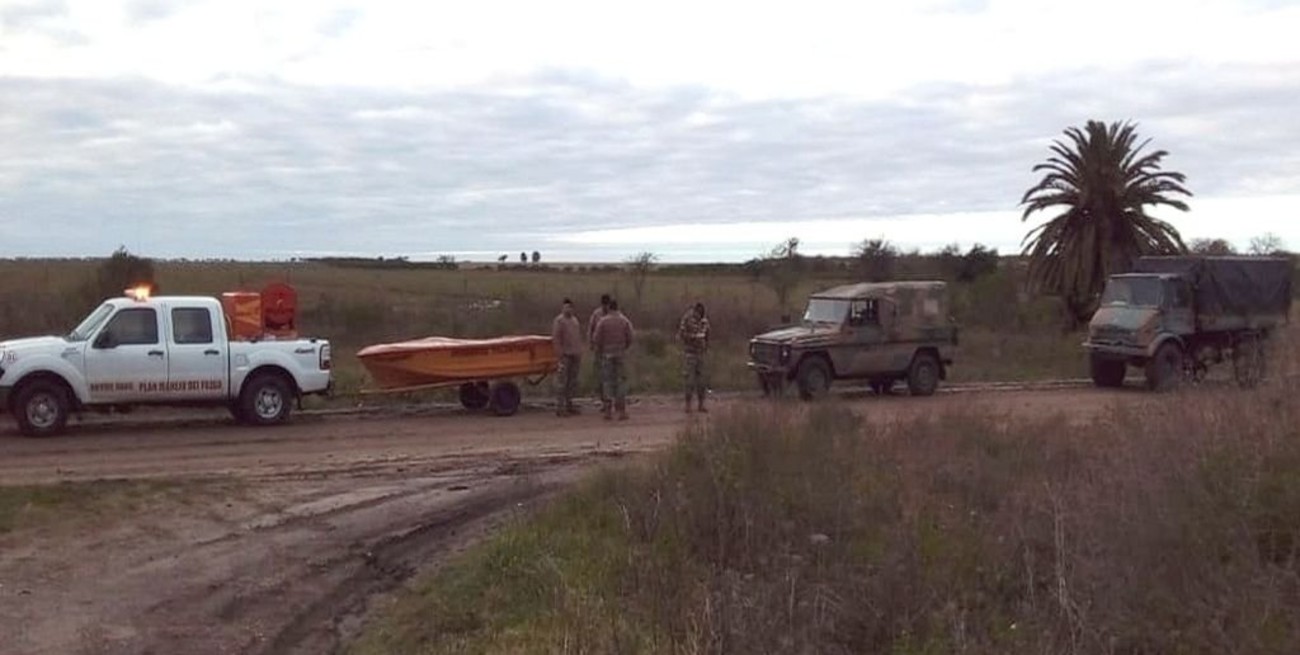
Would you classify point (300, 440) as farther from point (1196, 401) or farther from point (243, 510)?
point (1196, 401)

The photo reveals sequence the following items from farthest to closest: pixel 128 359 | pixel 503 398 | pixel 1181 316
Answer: pixel 1181 316
pixel 503 398
pixel 128 359

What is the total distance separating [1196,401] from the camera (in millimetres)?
12164

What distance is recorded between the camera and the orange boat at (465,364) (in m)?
21.9

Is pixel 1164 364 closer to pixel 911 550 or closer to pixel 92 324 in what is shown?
pixel 92 324

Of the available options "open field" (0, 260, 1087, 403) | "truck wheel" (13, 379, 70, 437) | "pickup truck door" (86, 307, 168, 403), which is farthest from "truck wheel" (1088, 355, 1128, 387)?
"truck wheel" (13, 379, 70, 437)

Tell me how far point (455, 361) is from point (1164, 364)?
44.3 feet

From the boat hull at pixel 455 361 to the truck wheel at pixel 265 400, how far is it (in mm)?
1522

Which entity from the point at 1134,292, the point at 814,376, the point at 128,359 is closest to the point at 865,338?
the point at 814,376

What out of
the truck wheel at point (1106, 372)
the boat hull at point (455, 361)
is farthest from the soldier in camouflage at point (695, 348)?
the truck wheel at point (1106, 372)

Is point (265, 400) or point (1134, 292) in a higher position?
point (1134, 292)

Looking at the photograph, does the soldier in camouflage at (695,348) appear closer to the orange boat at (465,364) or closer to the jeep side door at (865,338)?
the orange boat at (465,364)

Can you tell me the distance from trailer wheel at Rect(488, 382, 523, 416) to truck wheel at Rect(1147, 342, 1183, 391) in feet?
39.6

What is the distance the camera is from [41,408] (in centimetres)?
1931

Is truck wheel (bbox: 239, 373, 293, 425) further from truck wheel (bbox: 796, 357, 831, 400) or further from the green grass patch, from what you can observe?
truck wheel (bbox: 796, 357, 831, 400)
